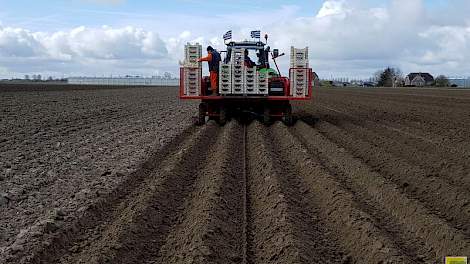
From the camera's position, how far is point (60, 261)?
5219 millimetres

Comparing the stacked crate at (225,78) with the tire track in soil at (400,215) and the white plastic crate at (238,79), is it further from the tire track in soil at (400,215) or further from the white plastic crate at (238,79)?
the tire track in soil at (400,215)

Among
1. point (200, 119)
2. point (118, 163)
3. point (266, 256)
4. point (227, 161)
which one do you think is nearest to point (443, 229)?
point (266, 256)

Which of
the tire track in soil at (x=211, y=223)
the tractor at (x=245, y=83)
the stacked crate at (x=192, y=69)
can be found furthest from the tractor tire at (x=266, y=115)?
the tire track in soil at (x=211, y=223)

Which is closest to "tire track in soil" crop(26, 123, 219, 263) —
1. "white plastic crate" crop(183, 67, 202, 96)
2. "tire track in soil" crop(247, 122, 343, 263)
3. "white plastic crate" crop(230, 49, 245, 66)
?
"tire track in soil" crop(247, 122, 343, 263)

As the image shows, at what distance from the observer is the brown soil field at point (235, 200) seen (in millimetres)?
5477

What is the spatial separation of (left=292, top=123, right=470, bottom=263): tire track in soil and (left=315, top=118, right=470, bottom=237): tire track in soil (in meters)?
Answer: 0.25

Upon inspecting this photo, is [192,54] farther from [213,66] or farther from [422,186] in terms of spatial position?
[422,186]

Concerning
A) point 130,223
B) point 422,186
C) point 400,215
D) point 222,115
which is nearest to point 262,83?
point 222,115

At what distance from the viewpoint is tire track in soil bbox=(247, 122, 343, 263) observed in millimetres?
5336

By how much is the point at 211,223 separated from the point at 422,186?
11.6 feet

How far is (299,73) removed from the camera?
632 inches

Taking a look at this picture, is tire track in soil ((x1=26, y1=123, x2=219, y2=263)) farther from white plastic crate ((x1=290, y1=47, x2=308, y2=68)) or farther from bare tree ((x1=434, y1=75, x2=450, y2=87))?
bare tree ((x1=434, y1=75, x2=450, y2=87))

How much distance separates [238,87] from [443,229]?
1064 cm

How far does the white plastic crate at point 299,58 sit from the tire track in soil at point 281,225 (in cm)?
689
